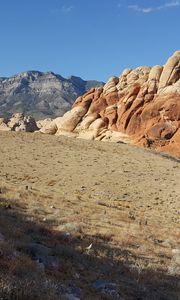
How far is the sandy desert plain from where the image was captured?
491 inches

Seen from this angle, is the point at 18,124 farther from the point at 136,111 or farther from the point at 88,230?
the point at 88,230

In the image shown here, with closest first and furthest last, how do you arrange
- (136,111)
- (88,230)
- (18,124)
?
(88,230)
(136,111)
(18,124)

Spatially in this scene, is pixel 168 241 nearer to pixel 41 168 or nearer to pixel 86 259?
pixel 86 259

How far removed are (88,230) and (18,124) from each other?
6337 centimetres

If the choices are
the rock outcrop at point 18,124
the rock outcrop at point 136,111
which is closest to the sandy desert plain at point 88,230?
the rock outcrop at point 136,111

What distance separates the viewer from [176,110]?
77.4 meters

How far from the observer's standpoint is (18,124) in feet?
273

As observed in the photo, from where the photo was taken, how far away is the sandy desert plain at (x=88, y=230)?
40.9ft

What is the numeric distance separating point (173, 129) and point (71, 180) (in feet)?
120

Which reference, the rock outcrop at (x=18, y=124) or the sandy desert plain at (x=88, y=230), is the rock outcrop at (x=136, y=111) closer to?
the rock outcrop at (x=18, y=124)

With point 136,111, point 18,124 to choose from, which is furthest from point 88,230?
point 18,124

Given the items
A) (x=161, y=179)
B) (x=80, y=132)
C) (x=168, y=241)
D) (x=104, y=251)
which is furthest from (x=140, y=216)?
(x=80, y=132)

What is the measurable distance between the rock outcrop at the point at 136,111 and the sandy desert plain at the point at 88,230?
2170 cm

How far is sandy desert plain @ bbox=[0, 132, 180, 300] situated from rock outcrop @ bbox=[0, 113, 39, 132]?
27.0 m
